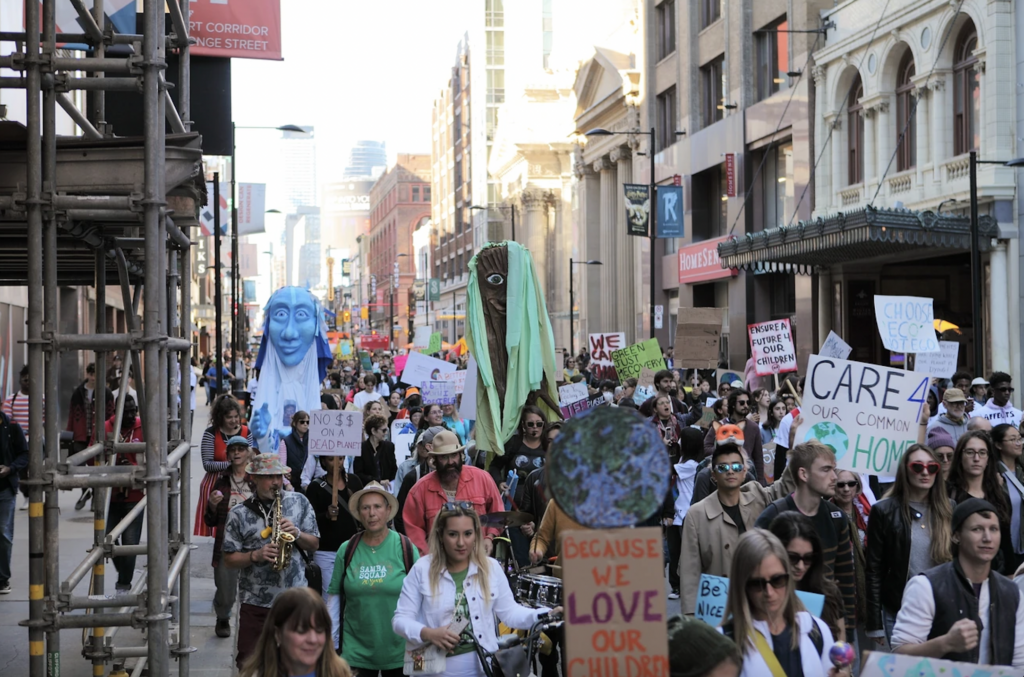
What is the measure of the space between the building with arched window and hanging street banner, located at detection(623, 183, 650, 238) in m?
4.99

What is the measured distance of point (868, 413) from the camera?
8664mm

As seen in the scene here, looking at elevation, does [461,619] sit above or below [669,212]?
below

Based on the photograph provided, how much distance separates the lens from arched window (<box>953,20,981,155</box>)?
2556 cm

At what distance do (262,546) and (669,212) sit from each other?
31478mm

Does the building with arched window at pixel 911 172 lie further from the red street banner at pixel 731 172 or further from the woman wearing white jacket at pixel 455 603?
the woman wearing white jacket at pixel 455 603

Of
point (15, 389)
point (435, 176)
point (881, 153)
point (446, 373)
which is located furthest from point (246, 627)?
point (435, 176)

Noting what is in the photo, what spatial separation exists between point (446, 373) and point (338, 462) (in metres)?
8.13

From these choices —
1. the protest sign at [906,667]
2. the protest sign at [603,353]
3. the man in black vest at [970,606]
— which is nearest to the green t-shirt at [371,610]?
the man in black vest at [970,606]

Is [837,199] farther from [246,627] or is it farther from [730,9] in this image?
[246,627]

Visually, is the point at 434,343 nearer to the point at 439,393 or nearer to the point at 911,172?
the point at 911,172

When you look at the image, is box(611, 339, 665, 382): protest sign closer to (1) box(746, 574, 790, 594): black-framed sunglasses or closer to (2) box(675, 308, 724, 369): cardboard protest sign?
(2) box(675, 308, 724, 369): cardboard protest sign

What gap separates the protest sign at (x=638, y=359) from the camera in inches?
779

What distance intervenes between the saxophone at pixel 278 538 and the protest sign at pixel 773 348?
10788mm

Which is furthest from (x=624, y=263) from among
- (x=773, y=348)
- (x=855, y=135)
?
(x=773, y=348)
